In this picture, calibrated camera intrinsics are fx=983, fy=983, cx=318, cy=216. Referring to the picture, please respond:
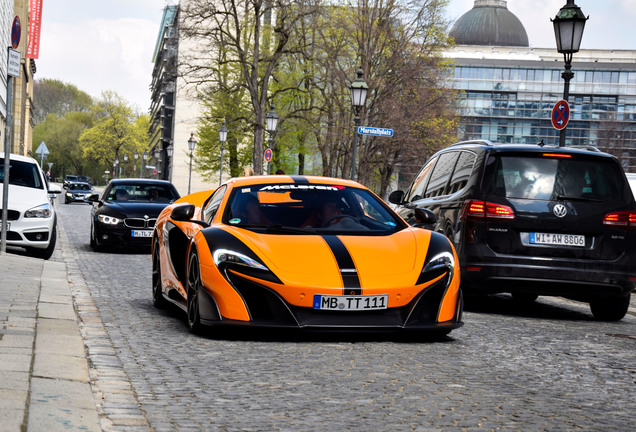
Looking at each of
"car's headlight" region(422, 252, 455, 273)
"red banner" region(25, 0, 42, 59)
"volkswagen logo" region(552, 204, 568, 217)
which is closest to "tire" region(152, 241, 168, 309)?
"car's headlight" region(422, 252, 455, 273)

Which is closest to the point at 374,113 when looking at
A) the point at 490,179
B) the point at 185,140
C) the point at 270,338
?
the point at 490,179

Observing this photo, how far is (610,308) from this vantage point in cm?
1070

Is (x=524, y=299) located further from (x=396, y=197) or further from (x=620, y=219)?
(x=620, y=219)

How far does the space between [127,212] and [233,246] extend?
37.8 feet

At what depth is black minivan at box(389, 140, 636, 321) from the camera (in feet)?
32.9

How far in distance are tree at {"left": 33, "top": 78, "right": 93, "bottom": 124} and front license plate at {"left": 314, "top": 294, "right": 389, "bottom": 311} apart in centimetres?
12711

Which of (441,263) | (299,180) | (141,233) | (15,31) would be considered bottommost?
(141,233)

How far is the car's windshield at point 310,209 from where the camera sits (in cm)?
805

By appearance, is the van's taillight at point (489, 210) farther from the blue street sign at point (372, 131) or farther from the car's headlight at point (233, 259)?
the blue street sign at point (372, 131)

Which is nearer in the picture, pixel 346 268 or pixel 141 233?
pixel 346 268

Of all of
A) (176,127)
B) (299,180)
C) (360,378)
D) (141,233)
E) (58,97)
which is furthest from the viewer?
(58,97)

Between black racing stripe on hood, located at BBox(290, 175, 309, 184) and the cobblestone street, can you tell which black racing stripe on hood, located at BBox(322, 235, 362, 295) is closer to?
the cobblestone street

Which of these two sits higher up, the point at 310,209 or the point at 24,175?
the point at 310,209

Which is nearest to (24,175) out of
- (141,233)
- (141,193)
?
(141,233)
